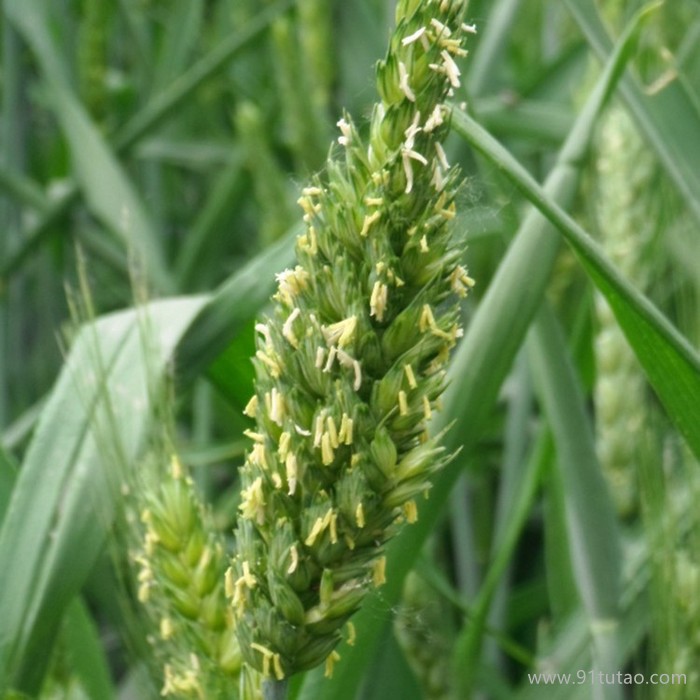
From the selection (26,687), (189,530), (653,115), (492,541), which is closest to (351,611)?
(189,530)

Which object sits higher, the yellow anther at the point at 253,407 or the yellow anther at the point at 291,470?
the yellow anther at the point at 253,407

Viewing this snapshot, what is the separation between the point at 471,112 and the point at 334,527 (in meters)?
0.37

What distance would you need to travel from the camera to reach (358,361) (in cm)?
45

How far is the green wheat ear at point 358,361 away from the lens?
0.44 m

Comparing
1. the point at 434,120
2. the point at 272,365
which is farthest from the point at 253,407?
the point at 434,120

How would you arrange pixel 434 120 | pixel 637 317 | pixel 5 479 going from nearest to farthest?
pixel 434 120, pixel 637 317, pixel 5 479

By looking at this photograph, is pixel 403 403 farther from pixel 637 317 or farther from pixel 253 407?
pixel 637 317

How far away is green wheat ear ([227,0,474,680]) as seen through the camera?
0.44 metres

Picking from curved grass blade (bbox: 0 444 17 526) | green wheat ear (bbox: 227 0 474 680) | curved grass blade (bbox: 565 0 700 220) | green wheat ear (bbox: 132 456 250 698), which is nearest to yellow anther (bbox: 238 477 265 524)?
green wheat ear (bbox: 227 0 474 680)

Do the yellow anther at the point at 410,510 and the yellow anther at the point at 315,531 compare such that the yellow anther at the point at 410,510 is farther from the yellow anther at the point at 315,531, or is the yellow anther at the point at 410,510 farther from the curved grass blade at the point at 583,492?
the curved grass blade at the point at 583,492

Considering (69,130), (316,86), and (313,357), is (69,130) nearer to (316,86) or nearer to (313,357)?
(316,86)

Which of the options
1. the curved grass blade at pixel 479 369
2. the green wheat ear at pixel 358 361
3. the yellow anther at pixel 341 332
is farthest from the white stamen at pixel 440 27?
the curved grass blade at pixel 479 369

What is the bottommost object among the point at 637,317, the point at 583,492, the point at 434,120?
the point at 583,492

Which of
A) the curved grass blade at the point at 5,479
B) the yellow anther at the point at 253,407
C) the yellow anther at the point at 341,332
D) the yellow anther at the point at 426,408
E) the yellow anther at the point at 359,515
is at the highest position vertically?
the curved grass blade at the point at 5,479
